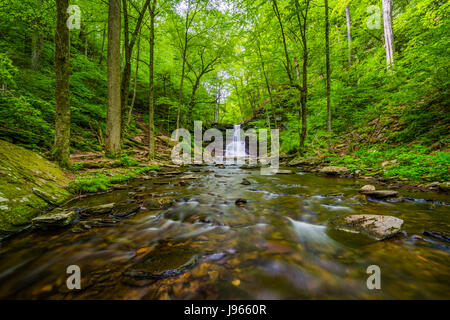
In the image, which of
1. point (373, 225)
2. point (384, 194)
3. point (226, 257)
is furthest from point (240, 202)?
point (384, 194)

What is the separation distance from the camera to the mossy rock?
6.99ft

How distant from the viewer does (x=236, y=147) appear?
23750 millimetres

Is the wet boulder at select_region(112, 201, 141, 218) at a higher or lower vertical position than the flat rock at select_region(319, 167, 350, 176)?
lower

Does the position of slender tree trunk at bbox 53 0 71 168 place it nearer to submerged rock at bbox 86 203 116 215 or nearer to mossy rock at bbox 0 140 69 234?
mossy rock at bbox 0 140 69 234

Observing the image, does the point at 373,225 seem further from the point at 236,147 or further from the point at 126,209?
the point at 236,147

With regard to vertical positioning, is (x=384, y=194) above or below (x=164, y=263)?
above

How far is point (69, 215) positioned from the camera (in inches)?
90.3

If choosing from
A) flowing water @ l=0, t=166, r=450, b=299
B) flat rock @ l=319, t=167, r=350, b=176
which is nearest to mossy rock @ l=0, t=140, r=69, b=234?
flowing water @ l=0, t=166, r=450, b=299

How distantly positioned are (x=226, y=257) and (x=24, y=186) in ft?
10.6

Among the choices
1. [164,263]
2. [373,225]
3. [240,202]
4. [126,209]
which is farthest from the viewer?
[240,202]

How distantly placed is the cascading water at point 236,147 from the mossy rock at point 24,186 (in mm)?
17880

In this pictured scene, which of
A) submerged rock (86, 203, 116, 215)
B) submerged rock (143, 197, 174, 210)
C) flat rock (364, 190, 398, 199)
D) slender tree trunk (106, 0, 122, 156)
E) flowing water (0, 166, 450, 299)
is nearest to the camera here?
flowing water (0, 166, 450, 299)

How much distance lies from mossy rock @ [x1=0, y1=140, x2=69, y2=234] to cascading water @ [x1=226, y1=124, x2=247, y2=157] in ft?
58.7

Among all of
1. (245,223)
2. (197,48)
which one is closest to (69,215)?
(245,223)
